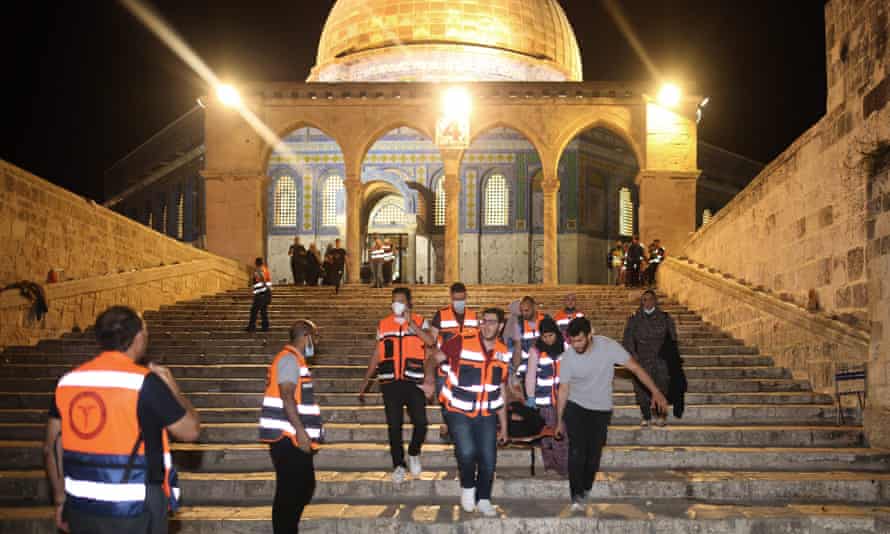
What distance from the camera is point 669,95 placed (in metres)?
26.1

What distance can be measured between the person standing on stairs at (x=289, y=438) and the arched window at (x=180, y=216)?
35.3m

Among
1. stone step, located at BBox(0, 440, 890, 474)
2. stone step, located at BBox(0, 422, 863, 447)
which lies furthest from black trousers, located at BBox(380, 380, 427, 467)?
stone step, located at BBox(0, 422, 863, 447)

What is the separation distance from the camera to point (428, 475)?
850cm

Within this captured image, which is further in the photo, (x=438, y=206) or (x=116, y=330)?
(x=438, y=206)

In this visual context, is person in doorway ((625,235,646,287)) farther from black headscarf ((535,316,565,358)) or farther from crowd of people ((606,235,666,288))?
black headscarf ((535,316,565,358))

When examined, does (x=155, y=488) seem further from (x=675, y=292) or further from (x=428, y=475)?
(x=675, y=292)

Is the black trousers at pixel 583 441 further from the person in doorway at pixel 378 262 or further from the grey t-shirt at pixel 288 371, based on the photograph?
the person in doorway at pixel 378 262

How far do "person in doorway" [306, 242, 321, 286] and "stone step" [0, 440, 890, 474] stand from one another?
14756 mm

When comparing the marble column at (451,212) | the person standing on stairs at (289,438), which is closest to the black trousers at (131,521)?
the person standing on stairs at (289,438)

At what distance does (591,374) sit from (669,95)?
20.1 metres

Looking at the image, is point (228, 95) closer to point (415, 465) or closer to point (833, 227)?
point (833, 227)

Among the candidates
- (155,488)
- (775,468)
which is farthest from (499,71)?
(155,488)

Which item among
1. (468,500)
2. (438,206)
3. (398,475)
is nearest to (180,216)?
(438,206)

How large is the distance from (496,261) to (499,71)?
22.9 ft
